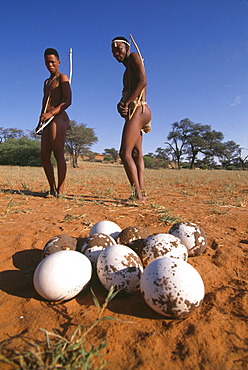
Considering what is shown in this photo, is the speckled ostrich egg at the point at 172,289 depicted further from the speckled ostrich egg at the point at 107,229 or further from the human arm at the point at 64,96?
the human arm at the point at 64,96

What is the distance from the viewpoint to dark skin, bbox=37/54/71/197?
4.82 meters

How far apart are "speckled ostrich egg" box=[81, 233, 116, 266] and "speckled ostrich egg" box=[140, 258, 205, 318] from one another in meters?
0.55

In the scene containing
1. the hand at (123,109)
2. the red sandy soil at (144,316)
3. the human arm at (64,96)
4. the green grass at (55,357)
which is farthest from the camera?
the human arm at (64,96)

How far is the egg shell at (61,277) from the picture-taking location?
1.59m

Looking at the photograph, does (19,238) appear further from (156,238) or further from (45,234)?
(156,238)

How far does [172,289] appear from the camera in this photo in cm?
146

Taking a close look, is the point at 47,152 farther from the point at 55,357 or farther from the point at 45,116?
the point at 55,357

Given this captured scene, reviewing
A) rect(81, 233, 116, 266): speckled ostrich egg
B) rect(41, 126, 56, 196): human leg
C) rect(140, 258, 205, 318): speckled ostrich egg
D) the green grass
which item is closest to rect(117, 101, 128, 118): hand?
rect(41, 126, 56, 196): human leg

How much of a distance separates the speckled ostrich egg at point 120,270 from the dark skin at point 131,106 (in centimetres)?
258

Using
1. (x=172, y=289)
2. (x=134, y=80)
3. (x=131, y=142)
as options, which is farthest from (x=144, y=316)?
(x=134, y=80)

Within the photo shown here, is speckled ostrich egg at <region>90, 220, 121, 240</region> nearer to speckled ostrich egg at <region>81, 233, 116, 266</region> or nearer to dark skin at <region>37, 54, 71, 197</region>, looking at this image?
speckled ostrich egg at <region>81, 233, 116, 266</region>

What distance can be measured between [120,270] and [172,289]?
1.33 feet

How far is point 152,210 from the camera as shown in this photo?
3875mm

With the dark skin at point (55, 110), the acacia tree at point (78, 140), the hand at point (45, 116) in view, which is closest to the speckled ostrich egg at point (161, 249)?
the dark skin at point (55, 110)
